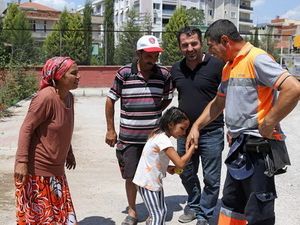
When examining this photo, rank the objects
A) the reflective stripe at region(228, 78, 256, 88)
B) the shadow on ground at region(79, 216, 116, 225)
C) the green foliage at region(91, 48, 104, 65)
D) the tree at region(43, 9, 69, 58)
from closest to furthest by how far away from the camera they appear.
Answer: the reflective stripe at region(228, 78, 256, 88) < the shadow on ground at region(79, 216, 116, 225) < the green foliage at region(91, 48, 104, 65) < the tree at region(43, 9, 69, 58)

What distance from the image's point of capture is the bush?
14945mm

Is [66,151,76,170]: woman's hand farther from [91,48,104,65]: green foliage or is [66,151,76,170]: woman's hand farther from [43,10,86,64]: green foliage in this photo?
[91,48,104,65]: green foliage

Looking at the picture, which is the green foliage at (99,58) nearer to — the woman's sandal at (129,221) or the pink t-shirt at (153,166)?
the woman's sandal at (129,221)

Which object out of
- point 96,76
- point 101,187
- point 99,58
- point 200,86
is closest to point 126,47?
point 99,58

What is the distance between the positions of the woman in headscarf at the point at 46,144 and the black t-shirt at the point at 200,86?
1266mm

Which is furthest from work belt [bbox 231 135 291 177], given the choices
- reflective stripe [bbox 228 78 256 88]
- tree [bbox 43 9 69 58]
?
tree [bbox 43 9 69 58]

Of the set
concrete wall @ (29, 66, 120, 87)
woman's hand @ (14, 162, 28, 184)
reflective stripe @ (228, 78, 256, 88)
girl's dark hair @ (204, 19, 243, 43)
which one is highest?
girl's dark hair @ (204, 19, 243, 43)

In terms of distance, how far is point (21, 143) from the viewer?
3334mm

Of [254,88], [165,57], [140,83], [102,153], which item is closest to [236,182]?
[254,88]

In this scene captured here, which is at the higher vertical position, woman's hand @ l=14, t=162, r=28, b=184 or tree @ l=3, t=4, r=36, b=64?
tree @ l=3, t=4, r=36, b=64

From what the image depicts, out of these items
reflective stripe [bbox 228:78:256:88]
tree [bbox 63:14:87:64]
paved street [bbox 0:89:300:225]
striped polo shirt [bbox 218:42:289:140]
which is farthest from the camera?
tree [bbox 63:14:87:64]

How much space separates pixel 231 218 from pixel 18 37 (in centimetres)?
2912

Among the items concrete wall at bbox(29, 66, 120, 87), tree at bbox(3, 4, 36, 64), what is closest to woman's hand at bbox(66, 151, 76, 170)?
tree at bbox(3, 4, 36, 64)

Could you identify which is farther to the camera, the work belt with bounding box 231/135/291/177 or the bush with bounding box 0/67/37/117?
the bush with bounding box 0/67/37/117
